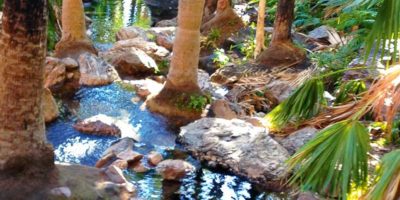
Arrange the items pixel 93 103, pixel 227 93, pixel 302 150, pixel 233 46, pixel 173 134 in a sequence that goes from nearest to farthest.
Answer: pixel 302 150, pixel 173 134, pixel 93 103, pixel 227 93, pixel 233 46

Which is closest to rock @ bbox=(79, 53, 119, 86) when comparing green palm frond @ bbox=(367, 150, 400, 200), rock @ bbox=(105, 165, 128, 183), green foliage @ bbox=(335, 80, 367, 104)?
rock @ bbox=(105, 165, 128, 183)

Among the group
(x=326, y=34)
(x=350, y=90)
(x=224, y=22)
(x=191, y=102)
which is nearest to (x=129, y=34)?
(x=224, y=22)

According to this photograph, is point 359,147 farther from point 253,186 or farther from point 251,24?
point 251,24

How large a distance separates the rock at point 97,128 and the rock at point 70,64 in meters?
1.88

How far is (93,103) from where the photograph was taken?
865cm

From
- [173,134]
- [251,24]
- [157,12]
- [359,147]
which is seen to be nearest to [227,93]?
[173,134]

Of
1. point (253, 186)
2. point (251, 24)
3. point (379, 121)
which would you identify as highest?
point (251, 24)

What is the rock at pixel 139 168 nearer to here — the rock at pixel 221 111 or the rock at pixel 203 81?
the rock at pixel 221 111

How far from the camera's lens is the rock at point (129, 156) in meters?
6.64

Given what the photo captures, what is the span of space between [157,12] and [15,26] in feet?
53.0

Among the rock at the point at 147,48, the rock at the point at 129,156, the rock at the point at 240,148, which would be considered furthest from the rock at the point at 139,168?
the rock at the point at 147,48

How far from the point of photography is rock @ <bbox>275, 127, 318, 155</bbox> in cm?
661

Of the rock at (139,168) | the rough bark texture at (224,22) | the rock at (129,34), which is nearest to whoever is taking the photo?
the rock at (139,168)

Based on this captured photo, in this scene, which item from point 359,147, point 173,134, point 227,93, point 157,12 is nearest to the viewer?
point 359,147
